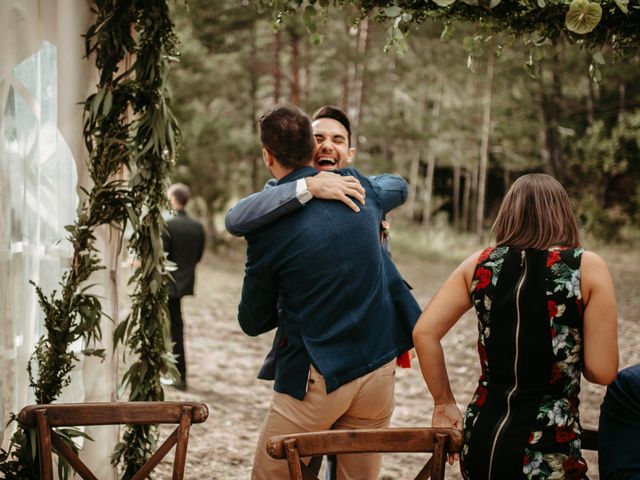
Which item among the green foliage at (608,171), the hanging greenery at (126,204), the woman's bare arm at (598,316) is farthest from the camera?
the green foliage at (608,171)

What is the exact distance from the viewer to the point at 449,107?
30953mm

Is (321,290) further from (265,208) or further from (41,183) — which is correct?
(41,183)

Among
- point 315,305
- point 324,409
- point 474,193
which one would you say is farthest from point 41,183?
point 474,193

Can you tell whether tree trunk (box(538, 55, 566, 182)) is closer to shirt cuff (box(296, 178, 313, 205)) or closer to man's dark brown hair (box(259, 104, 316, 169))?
man's dark brown hair (box(259, 104, 316, 169))

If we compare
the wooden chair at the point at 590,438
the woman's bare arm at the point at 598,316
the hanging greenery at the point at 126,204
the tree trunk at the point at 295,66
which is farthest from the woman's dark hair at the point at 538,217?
the tree trunk at the point at 295,66

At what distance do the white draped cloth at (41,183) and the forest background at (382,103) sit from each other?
11.3 metres

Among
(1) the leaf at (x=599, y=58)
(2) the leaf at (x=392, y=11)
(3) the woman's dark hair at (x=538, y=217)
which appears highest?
(2) the leaf at (x=392, y=11)

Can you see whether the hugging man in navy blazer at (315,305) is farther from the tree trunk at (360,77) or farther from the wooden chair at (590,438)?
the tree trunk at (360,77)

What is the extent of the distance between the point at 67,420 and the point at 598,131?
21.0 meters

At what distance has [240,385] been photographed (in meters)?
7.76

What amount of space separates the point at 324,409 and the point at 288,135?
3.74ft

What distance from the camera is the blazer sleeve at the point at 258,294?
272 centimetres

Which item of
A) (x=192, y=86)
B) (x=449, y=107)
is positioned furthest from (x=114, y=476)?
(x=449, y=107)

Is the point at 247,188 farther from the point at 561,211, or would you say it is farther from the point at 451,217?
the point at 561,211
